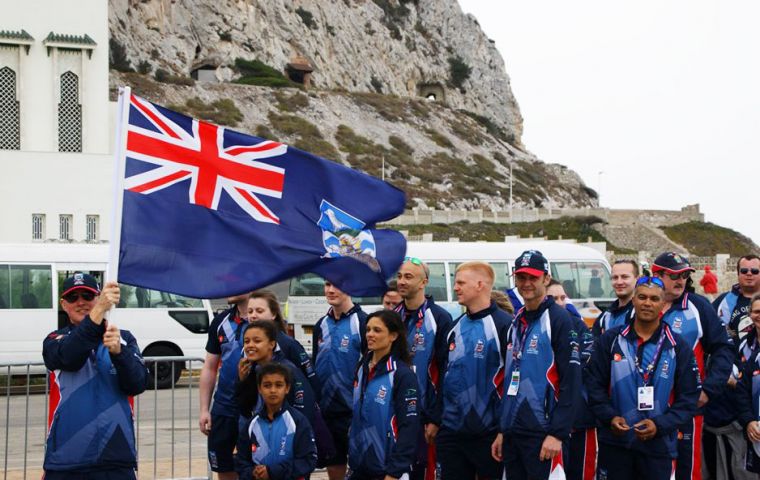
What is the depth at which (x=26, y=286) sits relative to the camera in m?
19.5

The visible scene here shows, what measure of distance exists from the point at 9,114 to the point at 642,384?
38.6m

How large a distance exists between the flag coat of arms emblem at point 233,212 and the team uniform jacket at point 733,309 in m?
3.84

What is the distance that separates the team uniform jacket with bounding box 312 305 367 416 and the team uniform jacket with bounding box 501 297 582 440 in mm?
1634

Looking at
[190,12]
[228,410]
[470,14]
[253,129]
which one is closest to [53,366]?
[228,410]

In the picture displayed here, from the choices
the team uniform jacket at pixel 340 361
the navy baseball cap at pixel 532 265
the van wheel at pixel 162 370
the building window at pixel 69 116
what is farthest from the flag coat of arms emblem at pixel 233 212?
the building window at pixel 69 116

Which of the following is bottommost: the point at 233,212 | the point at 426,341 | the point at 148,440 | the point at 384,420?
the point at 148,440

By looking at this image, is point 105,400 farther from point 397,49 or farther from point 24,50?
point 397,49

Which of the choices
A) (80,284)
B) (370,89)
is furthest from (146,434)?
(370,89)

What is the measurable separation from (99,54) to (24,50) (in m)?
2.75

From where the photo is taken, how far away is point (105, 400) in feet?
22.4

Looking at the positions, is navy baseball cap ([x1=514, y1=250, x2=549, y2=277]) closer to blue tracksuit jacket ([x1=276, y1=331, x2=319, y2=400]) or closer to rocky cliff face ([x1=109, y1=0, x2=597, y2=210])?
blue tracksuit jacket ([x1=276, y1=331, x2=319, y2=400])

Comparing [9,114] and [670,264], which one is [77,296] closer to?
[670,264]

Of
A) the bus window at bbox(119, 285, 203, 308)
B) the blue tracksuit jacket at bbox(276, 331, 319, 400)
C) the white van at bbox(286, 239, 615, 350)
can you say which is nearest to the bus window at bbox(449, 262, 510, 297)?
the white van at bbox(286, 239, 615, 350)

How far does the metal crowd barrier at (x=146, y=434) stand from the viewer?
10.7 metres
